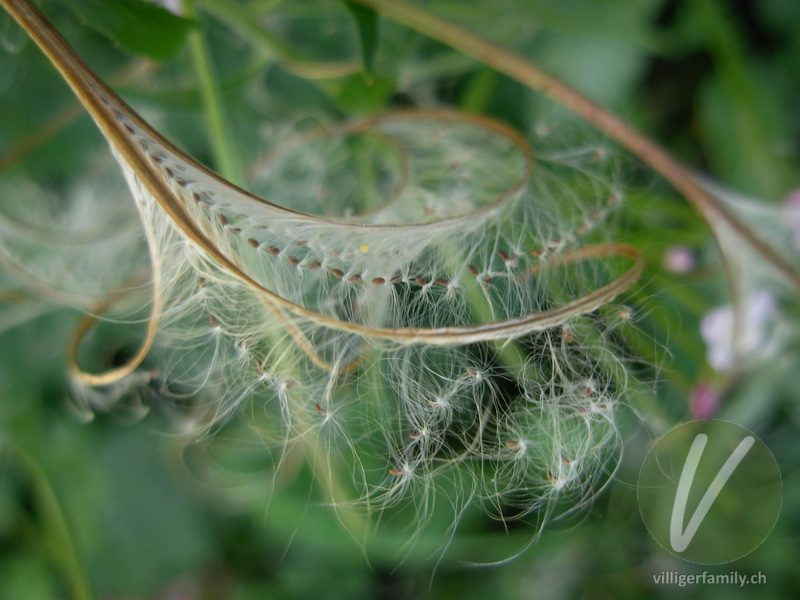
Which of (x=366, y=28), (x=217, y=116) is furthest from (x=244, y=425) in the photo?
(x=366, y=28)

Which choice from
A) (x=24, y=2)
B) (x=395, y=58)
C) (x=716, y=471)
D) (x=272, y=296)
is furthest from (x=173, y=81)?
(x=716, y=471)

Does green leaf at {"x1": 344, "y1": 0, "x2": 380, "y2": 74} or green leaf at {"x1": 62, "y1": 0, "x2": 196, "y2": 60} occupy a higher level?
green leaf at {"x1": 344, "y1": 0, "x2": 380, "y2": 74}

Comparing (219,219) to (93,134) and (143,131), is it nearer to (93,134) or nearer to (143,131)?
(143,131)

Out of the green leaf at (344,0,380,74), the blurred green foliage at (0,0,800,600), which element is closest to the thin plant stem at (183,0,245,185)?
the blurred green foliage at (0,0,800,600)

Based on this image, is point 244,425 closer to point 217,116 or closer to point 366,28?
point 217,116

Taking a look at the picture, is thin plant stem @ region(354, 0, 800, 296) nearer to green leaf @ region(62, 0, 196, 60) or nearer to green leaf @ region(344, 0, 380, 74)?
green leaf @ region(344, 0, 380, 74)

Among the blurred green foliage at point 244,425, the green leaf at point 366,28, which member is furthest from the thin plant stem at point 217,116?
the green leaf at point 366,28
